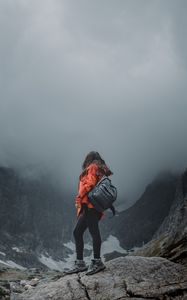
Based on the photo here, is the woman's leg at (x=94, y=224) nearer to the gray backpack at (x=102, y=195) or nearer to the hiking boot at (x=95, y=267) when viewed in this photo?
the gray backpack at (x=102, y=195)

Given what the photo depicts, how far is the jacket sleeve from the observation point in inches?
509

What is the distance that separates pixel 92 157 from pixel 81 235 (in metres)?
2.62

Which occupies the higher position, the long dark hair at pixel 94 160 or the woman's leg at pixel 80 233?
the long dark hair at pixel 94 160

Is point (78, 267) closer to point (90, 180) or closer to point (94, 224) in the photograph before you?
point (94, 224)

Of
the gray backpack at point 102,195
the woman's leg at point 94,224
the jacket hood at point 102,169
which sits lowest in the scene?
the woman's leg at point 94,224

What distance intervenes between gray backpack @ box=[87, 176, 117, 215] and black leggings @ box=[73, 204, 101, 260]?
12.6 inches

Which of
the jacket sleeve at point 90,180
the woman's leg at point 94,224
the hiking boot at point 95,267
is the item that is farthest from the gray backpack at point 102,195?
the hiking boot at point 95,267

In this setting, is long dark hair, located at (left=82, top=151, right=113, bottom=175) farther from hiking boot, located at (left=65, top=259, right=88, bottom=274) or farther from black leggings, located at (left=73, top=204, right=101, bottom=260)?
hiking boot, located at (left=65, top=259, right=88, bottom=274)

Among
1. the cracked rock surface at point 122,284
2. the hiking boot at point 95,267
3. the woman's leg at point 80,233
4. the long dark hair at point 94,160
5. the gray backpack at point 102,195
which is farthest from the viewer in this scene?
the long dark hair at point 94,160

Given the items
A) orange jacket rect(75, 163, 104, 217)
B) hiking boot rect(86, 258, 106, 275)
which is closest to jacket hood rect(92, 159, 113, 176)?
orange jacket rect(75, 163, 104, 217)

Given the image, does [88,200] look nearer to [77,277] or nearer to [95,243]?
[95,243]

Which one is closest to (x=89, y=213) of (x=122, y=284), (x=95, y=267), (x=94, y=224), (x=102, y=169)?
(x=94, y=224)

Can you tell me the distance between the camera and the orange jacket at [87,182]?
12930mm

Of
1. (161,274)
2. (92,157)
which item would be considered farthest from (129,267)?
(92,157)
